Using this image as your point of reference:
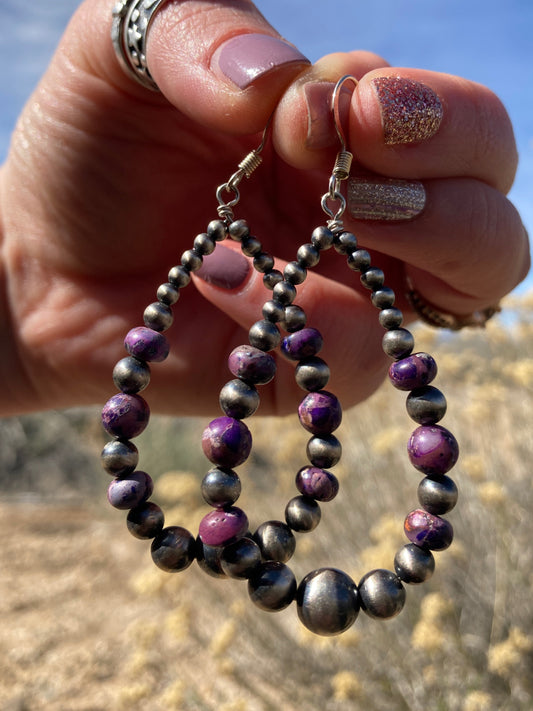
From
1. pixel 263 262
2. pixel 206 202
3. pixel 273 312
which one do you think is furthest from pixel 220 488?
pixel 206 202

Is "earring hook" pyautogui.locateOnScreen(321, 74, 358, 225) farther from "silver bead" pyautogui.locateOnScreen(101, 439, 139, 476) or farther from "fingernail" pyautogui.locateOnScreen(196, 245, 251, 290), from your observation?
"silver bead" pyautogui.locateOnScreen(101, 439, 139, 476)

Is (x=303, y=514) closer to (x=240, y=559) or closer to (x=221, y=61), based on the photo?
(x=240, y=559)

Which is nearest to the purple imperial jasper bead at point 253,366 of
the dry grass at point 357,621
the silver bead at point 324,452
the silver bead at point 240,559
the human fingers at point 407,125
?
the silver bead at point 324,452

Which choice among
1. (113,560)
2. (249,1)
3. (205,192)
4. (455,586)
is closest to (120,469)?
(205,192)

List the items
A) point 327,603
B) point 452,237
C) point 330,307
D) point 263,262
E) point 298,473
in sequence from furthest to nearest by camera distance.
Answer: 1. point 330,307
2. point 452,237
3. point 263,262
4. point 298,473
5. point 327,603

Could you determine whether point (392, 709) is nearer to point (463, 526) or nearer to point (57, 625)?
point (463, 526)

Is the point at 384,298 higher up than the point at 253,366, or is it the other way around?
the point at 384,298
